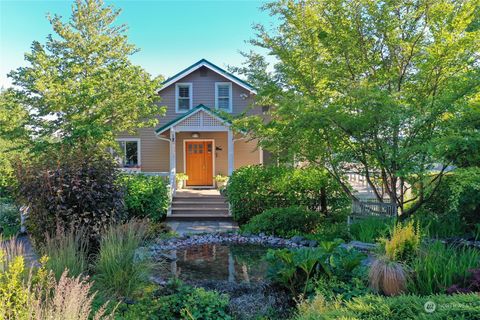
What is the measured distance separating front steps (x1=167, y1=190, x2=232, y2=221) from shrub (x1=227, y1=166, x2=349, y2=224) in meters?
1.09

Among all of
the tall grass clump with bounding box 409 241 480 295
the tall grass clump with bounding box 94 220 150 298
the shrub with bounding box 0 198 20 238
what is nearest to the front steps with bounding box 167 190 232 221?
the shrub with bounding box 0 198 20 238

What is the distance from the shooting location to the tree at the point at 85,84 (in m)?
12.1

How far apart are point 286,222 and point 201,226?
2988 mm

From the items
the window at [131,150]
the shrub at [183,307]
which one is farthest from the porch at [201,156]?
the shrub at [183,307]

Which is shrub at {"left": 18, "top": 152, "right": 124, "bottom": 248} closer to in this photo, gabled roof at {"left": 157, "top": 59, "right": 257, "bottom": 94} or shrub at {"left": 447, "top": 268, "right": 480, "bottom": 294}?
shrub at {"left": 447, "top": 268, "right": 480, "bottom": 294}

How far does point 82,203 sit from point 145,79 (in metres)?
9.93

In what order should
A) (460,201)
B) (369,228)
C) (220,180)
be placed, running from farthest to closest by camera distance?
(220,180) < (369,228) < (460,201)

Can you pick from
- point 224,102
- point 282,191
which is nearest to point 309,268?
point 282,191

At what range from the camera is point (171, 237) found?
824 centimetres

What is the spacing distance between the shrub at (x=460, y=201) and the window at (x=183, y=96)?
11.3m

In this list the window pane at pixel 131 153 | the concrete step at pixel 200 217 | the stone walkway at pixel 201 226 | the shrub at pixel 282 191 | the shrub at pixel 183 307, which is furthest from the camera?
the window pane at pixel 131 153

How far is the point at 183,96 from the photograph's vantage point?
15.9 metres

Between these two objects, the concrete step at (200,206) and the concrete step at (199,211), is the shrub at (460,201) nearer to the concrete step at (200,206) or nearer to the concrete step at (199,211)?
the concrete step at (199,211)

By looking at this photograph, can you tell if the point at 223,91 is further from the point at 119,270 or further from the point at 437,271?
the point at 437,271
